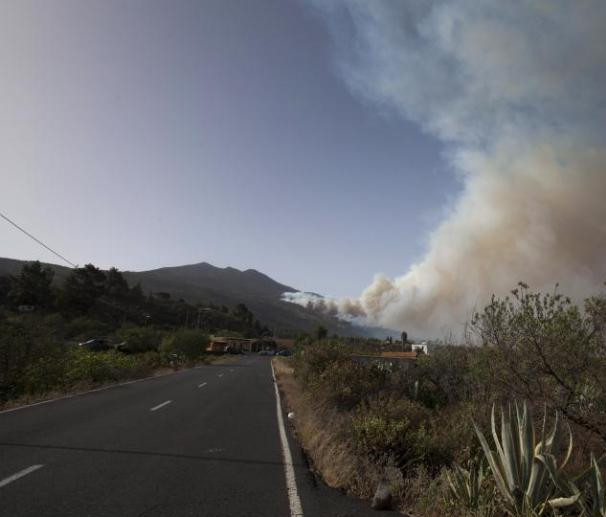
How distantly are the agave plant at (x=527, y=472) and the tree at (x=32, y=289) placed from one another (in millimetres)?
76778

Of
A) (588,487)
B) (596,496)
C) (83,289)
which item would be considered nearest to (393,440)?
(588,487)

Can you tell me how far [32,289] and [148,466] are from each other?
74.1 meters

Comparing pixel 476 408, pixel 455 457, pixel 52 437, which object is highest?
pixel 476 408

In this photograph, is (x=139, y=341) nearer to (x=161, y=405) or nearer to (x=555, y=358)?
(x=161, y=405)

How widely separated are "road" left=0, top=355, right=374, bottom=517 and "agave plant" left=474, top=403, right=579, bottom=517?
5.07ft

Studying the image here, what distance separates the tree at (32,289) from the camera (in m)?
70.3

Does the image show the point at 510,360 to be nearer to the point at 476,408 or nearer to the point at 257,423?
the point at 476,408

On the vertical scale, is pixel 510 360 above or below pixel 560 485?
above

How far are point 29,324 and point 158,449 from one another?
1298cm

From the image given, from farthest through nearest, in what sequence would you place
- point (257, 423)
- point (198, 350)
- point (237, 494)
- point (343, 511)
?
point (198, 350)
point (257, 423)
point (237, 494)
point (343, 511)

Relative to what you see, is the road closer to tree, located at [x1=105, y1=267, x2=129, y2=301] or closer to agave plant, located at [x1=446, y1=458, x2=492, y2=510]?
agave plant, located at [x1=446, y1=458, x2=492, y2=510]

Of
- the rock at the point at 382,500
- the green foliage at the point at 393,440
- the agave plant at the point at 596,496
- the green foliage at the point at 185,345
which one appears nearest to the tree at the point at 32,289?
the green foliage at the point at 185,345

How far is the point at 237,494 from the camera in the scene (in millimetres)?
6035

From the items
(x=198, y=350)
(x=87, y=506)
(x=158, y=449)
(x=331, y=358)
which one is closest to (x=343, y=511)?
(x=87, y=506)
